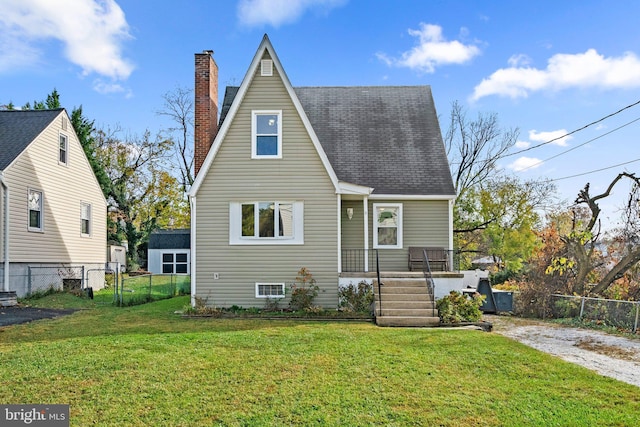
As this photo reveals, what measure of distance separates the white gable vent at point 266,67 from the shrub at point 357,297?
6.66m

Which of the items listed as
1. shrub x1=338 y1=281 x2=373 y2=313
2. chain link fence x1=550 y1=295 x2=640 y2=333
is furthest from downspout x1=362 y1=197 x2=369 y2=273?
chain link fence x1=550 y1=295 x2=640 y2=333

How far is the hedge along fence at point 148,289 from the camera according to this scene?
16.9m

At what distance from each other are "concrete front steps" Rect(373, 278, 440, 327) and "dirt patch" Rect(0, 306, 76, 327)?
359 inches

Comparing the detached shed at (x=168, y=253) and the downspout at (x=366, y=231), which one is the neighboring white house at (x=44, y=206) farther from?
the downspout at (x=366, y=231)

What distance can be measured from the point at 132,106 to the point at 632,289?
96.5ft

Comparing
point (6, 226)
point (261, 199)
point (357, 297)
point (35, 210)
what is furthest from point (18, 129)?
point (357, 297)

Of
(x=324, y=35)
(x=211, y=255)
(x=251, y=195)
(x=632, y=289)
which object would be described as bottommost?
(x=632, y=289)

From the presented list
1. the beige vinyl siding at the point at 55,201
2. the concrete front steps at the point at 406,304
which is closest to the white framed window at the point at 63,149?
the beige vinyl siding at the point at 55,201

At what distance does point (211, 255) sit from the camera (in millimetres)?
14445

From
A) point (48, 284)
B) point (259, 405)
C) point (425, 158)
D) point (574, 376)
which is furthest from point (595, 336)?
point (48, 284)

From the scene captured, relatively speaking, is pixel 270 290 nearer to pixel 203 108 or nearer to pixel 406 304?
pixel 406 304

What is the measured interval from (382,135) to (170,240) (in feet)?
68.6

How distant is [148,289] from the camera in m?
18.5

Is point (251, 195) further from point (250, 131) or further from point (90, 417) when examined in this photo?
point (90, 417)
